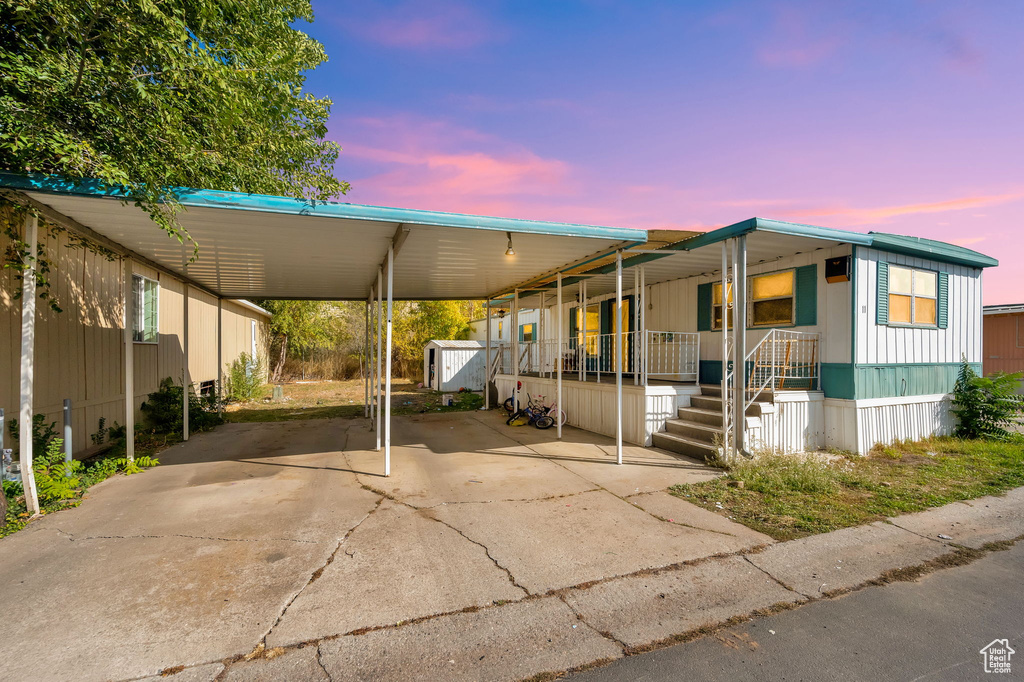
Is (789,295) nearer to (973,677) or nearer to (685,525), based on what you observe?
(685,525)

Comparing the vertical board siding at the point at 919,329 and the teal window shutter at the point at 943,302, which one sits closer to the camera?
the vertical board siding at the point at 919,329

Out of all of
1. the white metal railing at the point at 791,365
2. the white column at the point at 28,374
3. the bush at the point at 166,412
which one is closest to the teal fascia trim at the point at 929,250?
the white metal railing at the point at 791,365

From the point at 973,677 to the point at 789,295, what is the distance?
6.62 m

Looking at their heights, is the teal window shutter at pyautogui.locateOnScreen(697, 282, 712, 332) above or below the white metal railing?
above

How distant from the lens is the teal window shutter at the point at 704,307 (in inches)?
358

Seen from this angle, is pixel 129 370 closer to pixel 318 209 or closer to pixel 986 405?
pixel 318 209

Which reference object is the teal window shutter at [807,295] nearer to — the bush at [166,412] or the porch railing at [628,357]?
the porch railing at [628,357]

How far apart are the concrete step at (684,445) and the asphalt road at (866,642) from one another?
333 cm

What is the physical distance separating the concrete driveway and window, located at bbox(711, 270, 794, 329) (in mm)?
3446

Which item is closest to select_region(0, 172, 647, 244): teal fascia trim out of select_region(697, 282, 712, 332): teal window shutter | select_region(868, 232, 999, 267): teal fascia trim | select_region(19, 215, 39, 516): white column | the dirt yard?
select_region(19, 215, 39, 516): white column

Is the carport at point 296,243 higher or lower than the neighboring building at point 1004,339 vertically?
higher

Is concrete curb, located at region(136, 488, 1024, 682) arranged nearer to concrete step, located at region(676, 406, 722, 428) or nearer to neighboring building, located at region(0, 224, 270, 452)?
concrete step, located at region(676, 406, 722, 428)

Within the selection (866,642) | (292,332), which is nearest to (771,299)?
(866,642)

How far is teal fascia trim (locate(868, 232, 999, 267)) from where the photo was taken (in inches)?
282
